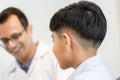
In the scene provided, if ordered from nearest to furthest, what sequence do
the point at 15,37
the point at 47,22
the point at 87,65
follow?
the point at 87,65 < the point at 15,37 < the point at 47,22

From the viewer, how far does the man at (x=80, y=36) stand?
89 cm

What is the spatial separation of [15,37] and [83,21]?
1.94 feet

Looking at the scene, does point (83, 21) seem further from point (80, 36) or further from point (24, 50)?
point (24, 50)

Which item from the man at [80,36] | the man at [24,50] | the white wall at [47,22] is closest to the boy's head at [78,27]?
the man at [80,36]

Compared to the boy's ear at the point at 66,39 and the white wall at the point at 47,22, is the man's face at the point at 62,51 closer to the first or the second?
the boy's ear at the point at 66,39

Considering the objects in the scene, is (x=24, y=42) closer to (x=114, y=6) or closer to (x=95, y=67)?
(x=95, y=67)

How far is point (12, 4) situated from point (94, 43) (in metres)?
0.94

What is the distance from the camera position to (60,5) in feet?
6.33

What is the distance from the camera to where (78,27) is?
2.92 ft

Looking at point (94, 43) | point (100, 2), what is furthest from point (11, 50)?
point (100, 2)

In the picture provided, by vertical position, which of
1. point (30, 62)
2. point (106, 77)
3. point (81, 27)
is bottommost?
point (30, 62)

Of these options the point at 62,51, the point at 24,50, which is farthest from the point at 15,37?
the point at 62,51

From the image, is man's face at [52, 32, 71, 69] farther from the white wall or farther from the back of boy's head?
the white wall

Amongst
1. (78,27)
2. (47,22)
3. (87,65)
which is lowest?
(47,22)
